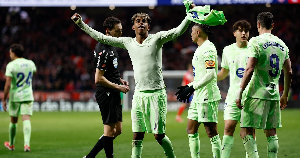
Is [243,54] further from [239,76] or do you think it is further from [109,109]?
[109,109]

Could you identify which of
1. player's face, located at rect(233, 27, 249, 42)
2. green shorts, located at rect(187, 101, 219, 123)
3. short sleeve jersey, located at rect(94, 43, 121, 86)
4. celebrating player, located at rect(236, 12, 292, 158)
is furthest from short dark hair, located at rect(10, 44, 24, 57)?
celebrating player, located at rect(236, 12, 292, 158)

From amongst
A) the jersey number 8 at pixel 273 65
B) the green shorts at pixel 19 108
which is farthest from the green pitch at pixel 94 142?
the jersey number 8 at pixel 273 65

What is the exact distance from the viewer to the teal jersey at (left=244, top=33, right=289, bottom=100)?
5.99 m

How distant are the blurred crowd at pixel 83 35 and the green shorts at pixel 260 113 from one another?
72.7 ft

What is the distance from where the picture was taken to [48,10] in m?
33.5

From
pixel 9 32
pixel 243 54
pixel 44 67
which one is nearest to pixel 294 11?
pixel 44 67

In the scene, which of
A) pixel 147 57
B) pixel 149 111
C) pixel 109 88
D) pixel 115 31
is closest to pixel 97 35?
pixel 147 57

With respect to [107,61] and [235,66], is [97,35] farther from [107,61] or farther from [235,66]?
[235,66]

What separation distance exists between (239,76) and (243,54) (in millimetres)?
355

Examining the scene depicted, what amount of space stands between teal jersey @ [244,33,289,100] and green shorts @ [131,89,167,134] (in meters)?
1.17

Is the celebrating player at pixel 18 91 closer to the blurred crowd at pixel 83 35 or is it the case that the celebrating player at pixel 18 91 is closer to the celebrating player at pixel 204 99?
the celebrating player at pixel 204 99

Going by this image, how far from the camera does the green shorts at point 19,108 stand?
10172 mm

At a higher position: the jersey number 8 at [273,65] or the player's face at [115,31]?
the player's face at [115,31]

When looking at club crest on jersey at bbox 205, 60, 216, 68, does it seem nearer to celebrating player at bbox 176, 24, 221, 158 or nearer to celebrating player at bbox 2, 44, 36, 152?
celebrating player at bbox 176, 24, 221, 158
